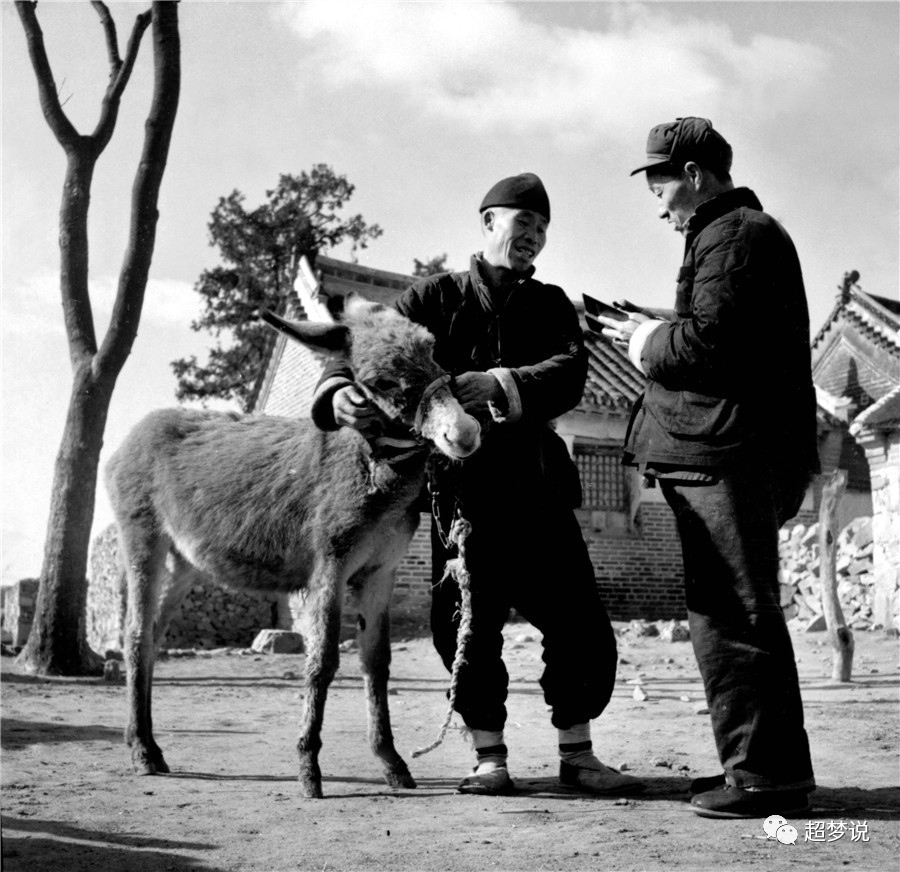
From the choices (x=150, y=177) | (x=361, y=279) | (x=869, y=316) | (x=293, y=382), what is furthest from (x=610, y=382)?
(x=869, y=316)

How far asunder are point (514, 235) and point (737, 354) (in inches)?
51.3

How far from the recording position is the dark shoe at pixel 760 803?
139 inches

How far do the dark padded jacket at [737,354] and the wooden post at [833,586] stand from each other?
6.37 meters

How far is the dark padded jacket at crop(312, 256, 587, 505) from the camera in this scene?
14.7 feet

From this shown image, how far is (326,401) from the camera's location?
14.2 ft

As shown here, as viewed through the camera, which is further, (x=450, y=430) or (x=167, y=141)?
(x=167, y=141)

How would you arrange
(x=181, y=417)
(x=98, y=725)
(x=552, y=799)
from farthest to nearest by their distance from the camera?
(x=98, y=725) < (x=181, y=417) < (x=552, y=799)

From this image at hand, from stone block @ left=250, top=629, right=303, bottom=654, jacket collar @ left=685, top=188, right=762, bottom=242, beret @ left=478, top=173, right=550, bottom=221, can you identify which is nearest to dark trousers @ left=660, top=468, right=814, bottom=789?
jacket collar @ left=685, top=188, right=762, bottom=242

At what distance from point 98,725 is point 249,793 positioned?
2946 mm

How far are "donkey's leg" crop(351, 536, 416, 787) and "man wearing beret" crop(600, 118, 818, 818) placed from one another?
5.05 ft

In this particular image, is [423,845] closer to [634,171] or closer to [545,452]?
[545,452]

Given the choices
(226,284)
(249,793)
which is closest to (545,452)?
(249,793)

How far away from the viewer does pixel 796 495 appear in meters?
3.85

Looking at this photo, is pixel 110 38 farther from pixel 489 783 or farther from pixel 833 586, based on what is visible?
pixel 489 783
